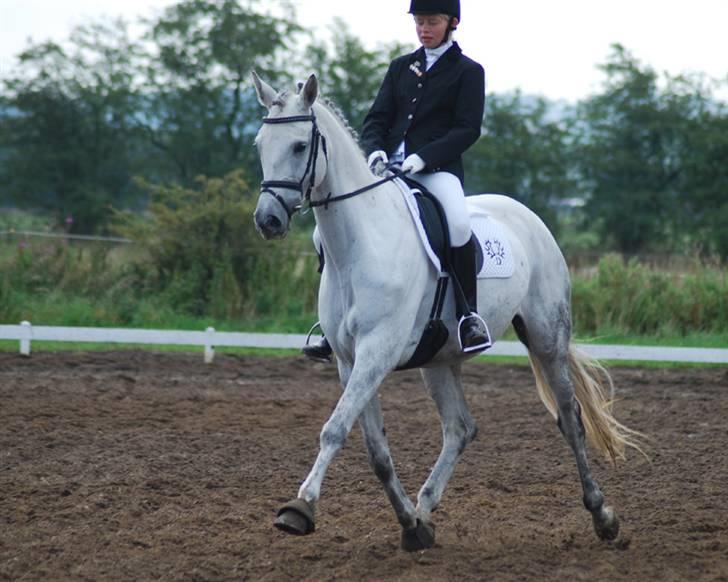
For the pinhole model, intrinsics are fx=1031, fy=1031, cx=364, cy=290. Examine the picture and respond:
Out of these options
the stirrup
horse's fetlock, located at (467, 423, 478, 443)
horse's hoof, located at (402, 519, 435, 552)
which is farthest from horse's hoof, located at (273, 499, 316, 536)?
horse's fetlock, located at (467, 423, 478, 443)

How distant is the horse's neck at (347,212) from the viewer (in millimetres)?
5430

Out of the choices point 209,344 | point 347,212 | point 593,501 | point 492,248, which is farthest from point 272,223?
point 209,344

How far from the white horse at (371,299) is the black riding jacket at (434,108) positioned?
460mm

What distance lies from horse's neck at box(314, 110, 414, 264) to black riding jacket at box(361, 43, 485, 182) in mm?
551

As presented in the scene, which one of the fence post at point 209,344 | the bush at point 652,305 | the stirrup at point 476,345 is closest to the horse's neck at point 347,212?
the stirrup at point 476,345

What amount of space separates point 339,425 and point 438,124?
2072 millimetres

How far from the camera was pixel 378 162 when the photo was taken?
19.7 feet

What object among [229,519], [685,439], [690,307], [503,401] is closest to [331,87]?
[690,307]

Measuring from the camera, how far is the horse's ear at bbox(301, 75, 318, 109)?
5.13 meters

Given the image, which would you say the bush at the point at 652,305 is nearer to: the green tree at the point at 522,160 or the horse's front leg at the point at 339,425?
the horse's front leg at the point at 339,425

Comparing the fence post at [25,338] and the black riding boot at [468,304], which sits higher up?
the black riding boot at [468,304]

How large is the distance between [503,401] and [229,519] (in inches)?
211

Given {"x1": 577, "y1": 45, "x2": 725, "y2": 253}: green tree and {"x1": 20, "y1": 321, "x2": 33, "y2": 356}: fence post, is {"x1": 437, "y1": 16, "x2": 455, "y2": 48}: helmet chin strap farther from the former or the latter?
{"x1": 577, "y1": 45, "x2": 725, "y2": 253}: green tree

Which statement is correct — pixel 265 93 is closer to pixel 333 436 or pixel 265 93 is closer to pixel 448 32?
pixel 448 32
